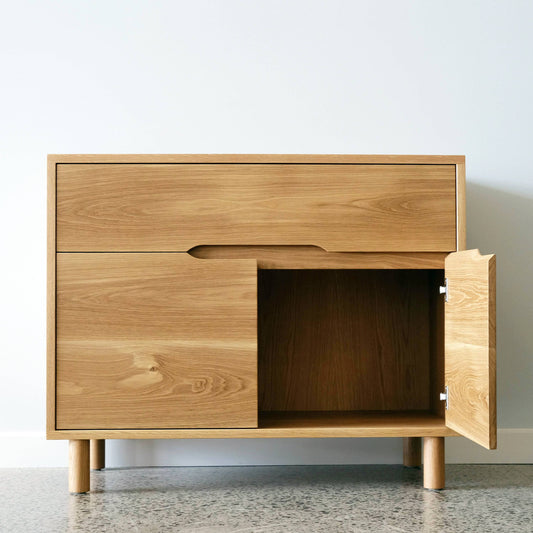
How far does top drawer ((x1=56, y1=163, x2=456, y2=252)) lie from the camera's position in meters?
1.31

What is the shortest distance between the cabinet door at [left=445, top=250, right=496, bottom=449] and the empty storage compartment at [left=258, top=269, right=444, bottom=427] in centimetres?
29

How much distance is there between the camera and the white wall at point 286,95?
1.65 m

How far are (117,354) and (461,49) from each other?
1078 millimetres

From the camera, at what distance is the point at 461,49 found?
5.49 feet

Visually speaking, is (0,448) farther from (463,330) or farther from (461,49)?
(461,49)

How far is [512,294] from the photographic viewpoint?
1656 mm

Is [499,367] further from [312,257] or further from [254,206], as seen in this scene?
[254,206]

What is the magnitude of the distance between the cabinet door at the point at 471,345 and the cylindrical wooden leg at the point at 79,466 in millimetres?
693

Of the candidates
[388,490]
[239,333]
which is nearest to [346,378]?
[388,490]

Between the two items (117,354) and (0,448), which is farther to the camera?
(0,448)

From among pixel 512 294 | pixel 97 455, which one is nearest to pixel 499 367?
pixel 512 294

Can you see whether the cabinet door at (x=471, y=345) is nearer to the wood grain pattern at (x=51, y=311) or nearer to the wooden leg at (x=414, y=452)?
the wooden leg at (x=414, y=452)

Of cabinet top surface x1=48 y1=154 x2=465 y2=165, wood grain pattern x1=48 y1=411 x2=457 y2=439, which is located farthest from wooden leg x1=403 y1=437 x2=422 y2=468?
cabinet top surface x1=48 y1=154 x2=465 y2=165

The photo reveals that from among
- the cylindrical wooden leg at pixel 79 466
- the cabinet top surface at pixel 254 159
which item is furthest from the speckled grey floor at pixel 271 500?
the cabinet top surface at pixel 254 159
